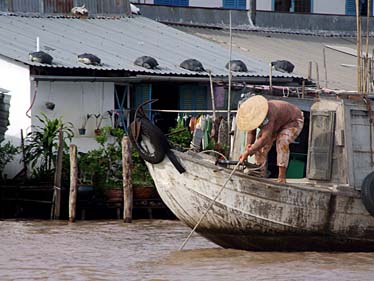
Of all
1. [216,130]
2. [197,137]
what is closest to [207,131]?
[216,130]

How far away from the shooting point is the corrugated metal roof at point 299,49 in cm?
2600

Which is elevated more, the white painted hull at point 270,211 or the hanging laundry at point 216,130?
the hanging laundry at point 216,130

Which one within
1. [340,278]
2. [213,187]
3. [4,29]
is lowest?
[340,278]

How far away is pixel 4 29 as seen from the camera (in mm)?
23203

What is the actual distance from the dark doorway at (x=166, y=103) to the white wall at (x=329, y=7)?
1014 cm

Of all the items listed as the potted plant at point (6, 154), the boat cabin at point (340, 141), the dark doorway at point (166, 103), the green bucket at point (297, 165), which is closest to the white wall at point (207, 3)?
the dark doorway at point (166, 103)

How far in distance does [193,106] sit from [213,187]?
28.2 feet

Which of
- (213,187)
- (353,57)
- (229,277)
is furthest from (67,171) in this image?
(353,57)

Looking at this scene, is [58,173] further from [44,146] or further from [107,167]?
[107,167]

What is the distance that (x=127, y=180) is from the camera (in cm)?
1969

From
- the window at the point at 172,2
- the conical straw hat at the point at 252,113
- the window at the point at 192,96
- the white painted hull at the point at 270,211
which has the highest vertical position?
the window at the point at 172,2

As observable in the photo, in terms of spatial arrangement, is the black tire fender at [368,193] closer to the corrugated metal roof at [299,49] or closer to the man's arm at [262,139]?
the man's arm at [262,139]

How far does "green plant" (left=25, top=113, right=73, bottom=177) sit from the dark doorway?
280cm

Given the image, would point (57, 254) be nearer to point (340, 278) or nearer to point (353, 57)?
point (340, 278)
